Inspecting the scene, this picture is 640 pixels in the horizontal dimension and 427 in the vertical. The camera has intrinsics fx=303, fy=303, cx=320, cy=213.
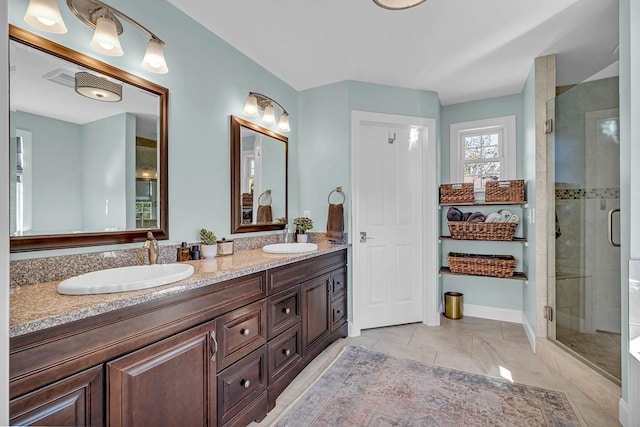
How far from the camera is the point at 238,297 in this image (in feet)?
5.25

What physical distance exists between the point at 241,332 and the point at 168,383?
446mm

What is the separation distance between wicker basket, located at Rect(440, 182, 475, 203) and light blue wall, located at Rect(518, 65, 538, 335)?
0.51 metres

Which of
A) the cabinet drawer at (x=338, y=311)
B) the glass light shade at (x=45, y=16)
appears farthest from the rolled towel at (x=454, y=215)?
the glass light shade at (x=45, y=16)

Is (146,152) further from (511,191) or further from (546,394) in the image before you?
(511,191)

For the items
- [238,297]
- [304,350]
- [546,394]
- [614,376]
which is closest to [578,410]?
[546,394]

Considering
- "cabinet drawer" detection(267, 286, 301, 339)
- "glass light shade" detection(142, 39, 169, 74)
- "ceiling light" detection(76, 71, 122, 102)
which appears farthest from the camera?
"cabinet drawer" detection(267, 286, 301, 339)

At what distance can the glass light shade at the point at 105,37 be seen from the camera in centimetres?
144

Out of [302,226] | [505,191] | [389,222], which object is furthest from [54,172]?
[505,191]

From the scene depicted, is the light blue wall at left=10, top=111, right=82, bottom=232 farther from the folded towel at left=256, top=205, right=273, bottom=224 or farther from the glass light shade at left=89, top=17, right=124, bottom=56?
the folded towel at left=256, top=205, right=273, bottom=224

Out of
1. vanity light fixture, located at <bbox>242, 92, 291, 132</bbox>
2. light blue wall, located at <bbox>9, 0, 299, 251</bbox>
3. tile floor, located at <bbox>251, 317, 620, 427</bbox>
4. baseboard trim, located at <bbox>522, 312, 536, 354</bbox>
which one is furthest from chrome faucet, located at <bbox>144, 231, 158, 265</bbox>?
baseboard trim, located at <bbox>522, 312, 536, 354</bbox>

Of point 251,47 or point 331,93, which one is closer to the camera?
point 251,47

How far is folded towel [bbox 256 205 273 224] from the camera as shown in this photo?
104 inches

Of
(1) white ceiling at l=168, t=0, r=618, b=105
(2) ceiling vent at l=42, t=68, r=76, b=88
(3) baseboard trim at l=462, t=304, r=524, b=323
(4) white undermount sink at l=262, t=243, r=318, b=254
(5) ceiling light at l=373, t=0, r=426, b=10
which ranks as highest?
(1) white ceiling at l=168, t=0, r=618, b=105

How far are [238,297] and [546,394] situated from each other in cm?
210
